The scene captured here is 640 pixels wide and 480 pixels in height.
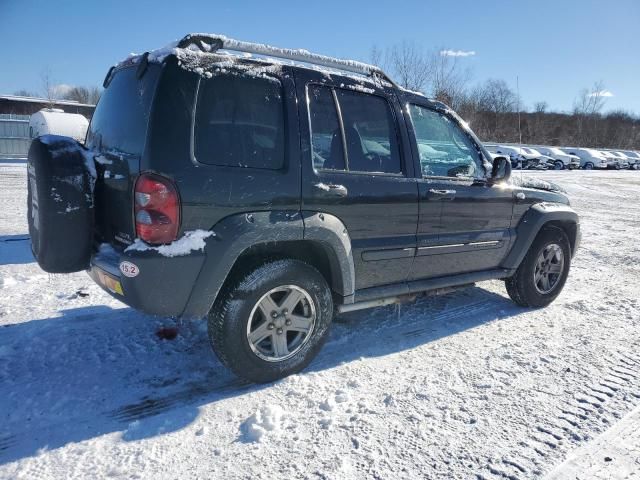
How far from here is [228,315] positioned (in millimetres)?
2854

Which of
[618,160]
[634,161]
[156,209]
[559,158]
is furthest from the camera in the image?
[634,161]

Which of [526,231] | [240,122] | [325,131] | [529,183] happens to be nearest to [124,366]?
[240,122]

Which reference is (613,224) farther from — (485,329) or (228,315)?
(228,315)

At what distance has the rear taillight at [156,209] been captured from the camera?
2541mm

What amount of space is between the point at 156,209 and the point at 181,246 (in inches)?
9.5

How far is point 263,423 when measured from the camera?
2627 millimetres

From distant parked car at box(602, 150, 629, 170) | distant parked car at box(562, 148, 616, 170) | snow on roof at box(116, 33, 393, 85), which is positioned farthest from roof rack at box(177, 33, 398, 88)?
distant parked car at box(602, 150, 629, 170)

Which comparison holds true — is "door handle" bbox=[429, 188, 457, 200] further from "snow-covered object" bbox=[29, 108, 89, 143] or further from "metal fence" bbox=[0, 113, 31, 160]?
"metal fence" bbox=[0, 113, 31, 160]

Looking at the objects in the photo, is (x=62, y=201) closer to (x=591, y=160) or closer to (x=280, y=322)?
(x=280, y=322)

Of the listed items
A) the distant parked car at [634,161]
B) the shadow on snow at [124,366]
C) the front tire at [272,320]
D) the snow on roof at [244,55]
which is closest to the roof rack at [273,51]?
the snow on roof at [244,55]

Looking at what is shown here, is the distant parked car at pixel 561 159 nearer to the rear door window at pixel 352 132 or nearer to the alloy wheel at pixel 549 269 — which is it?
the alloy wheel at pixel 549 269

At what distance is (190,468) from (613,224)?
34.0ft

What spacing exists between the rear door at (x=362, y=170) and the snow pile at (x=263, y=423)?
A: 44.1 inches

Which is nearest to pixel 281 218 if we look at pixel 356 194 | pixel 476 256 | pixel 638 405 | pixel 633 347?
pixel 356 194
